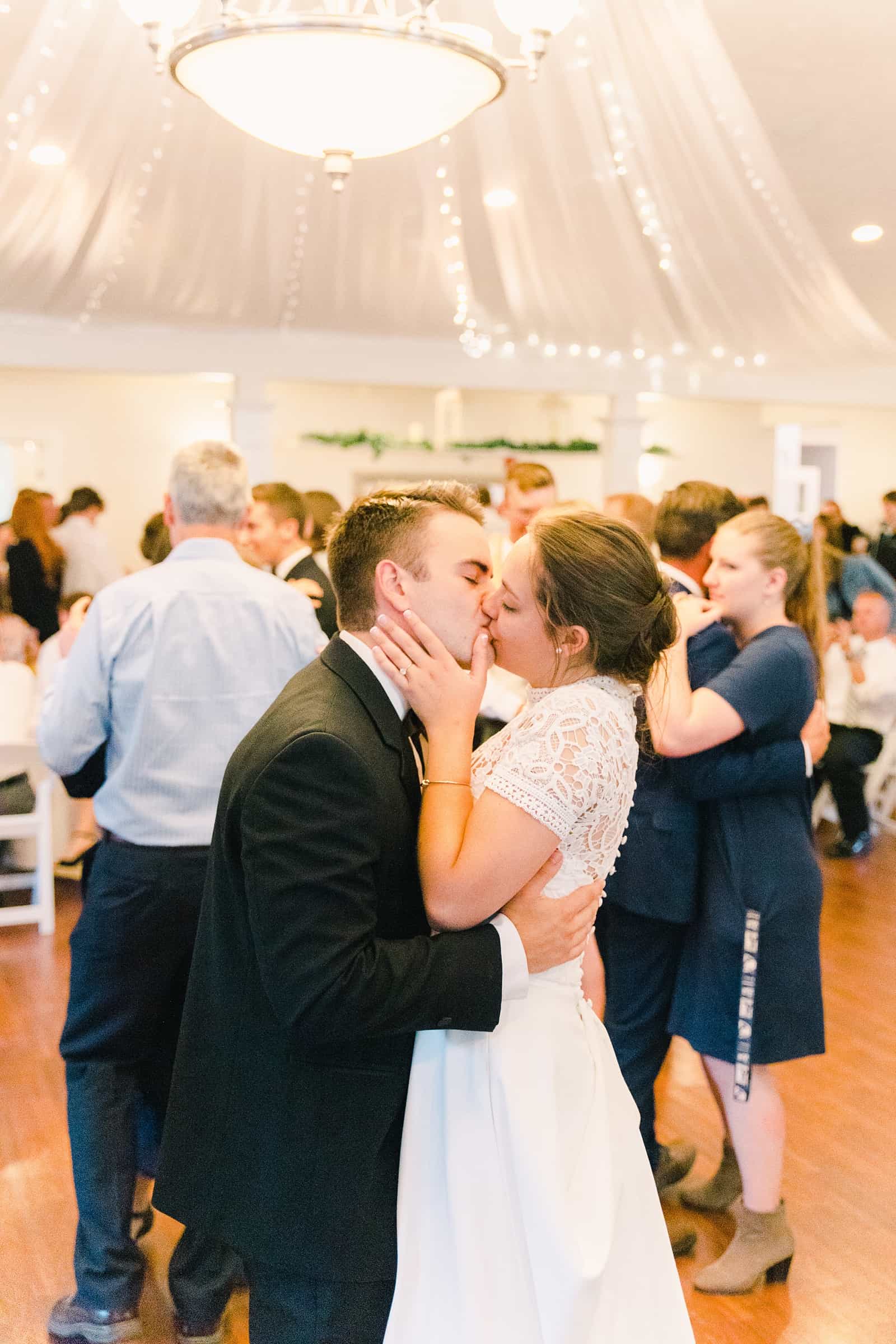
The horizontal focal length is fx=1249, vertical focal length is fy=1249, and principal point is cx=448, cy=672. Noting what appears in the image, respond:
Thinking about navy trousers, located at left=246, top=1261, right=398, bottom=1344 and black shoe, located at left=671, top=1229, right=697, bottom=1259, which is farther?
black shoe, located at left=671, top=1229, right=697, bottom=1259

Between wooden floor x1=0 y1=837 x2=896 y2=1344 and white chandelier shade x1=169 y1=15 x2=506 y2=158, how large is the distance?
244cm

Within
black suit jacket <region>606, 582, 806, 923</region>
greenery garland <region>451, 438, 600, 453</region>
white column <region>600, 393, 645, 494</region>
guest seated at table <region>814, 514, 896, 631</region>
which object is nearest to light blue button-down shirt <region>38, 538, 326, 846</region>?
black suit jacket <region>606, 582, 806, 923</region>

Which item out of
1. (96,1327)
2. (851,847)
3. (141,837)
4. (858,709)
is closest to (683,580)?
(141,837)

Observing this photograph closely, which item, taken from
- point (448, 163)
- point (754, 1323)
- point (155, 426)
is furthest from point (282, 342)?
point (754, 1323)

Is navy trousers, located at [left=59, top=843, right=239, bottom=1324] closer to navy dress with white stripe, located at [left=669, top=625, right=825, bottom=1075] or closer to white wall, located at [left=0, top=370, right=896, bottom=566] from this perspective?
navy dress with white stripe, located at [left=669, top=625, right=825, bottom=1075]

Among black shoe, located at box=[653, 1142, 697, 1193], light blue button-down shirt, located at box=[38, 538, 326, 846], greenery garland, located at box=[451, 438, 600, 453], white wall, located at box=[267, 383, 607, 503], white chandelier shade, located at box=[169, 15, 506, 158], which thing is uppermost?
white wall, located at box=[267, 383, 607, 503]

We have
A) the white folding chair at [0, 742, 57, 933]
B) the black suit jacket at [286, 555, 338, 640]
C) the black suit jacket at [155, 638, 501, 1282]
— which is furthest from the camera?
the white folding chair at [0, 742, 57, 933]

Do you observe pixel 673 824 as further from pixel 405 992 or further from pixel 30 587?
pixel 30 587

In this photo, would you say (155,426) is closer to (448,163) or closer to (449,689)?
(448,163)

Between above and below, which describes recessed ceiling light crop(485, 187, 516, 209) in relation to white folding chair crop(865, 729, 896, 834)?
above

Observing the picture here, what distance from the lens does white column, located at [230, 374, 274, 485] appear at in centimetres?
927

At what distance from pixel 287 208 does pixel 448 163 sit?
1.00 meters

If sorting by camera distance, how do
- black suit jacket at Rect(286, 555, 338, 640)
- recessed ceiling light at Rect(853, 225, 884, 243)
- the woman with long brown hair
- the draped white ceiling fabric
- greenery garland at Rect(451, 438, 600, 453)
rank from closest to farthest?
black suit jacket at Rect(286, 555, 338, 640) → the draped white ceiling fabric → recessed ceiling light at Rect(853, 225, 884, 243) → the woman with long brown hair → greenery garland at Rect(451, 438, 600, 453)

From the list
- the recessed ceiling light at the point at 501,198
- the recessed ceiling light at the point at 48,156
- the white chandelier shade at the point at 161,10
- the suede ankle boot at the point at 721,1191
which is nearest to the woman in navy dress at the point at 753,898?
the suede ankle boot at the point at 721,1191
